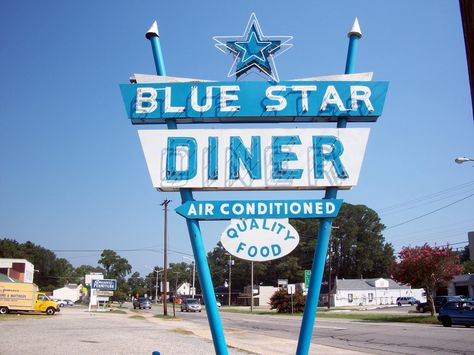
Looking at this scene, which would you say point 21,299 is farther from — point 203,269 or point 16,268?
point 203,269

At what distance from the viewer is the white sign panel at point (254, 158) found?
7945mm

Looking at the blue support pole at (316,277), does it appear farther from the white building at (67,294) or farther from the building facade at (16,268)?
A: the white building at (67,294)

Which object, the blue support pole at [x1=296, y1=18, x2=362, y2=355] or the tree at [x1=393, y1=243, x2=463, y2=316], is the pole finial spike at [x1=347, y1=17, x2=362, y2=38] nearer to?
the blue support pole at [x1=296, y1=18, x2=362, y2=355]

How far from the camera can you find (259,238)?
303 inches

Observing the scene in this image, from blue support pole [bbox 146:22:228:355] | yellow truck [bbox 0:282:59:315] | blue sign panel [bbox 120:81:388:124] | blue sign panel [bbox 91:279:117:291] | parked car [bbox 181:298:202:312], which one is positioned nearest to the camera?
blue support pole [bbox 146:22:228:355]

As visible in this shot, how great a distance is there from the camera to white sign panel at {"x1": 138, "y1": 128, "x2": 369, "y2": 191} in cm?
795

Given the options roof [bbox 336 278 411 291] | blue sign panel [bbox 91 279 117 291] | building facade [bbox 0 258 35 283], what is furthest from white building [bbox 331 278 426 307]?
building facade [bbox 0 258 35 283]

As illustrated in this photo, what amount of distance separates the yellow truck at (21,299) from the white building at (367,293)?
177 feet

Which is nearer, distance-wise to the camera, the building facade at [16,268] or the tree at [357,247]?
the building facade at [16,268]

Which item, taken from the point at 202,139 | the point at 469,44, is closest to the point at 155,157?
the point at 202,139

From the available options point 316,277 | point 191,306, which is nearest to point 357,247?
point 191,306

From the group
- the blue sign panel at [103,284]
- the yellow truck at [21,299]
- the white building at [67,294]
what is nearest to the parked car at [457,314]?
the yellow truck at [21,299]

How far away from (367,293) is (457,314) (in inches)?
2521

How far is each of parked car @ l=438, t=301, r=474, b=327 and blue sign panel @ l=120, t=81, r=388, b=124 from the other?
22.2m
